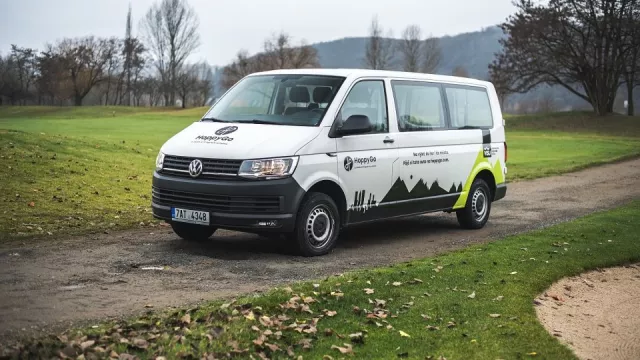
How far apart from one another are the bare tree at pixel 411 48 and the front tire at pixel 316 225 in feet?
324

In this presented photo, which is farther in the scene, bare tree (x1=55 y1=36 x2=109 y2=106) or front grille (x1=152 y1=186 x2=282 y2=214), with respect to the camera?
bare tree (x1=55 y1=36 x2=109 y2=106)

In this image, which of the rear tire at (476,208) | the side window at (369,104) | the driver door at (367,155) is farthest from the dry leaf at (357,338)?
the rear tire at (476,208)

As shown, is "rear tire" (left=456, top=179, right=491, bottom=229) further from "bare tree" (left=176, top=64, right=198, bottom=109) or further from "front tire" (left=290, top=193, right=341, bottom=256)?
"bare tree" (left=176, top=64, right=198, bottom=109)

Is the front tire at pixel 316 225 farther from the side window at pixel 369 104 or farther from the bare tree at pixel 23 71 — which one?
the bare tree at pixel 23 71

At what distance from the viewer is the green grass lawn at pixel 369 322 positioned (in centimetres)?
576

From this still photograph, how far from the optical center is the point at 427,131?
1134cm

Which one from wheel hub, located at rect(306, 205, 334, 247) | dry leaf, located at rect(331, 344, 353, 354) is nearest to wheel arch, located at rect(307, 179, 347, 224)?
wheel hub, located at rect(306, 205, 334, 247)

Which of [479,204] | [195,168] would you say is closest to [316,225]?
[195,168]

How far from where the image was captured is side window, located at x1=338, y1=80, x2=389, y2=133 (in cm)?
1009

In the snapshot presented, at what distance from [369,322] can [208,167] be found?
10.9ft

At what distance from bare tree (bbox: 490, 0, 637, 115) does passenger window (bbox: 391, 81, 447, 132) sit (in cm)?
5005

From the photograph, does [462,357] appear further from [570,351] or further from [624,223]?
[624,223]

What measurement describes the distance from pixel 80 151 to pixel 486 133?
11.1 m

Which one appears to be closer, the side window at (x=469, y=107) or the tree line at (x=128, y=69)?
the side window at (x=469, y=107)
